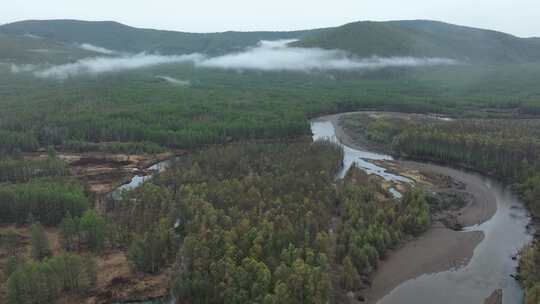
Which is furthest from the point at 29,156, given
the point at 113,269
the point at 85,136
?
the point at 113,269

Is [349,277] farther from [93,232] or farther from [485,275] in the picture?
[93,232]

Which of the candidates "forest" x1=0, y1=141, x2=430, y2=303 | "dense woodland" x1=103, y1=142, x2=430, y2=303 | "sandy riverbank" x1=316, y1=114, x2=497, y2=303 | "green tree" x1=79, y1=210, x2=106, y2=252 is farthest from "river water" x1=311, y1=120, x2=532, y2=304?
"green tree" x1=79, y1=210, x2=106, y2=252

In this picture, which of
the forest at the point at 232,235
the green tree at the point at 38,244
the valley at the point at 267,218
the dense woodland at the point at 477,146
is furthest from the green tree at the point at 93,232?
the dense woodland at the point at 477,146

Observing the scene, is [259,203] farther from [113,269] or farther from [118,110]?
[118,110]

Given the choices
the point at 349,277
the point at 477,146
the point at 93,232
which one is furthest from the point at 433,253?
the point at 477,146

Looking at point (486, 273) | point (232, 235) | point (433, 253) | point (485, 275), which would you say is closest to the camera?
point (232, 235)

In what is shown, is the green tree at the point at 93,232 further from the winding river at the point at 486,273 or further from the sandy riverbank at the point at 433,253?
the sandy riverbank at the point at 433,253
